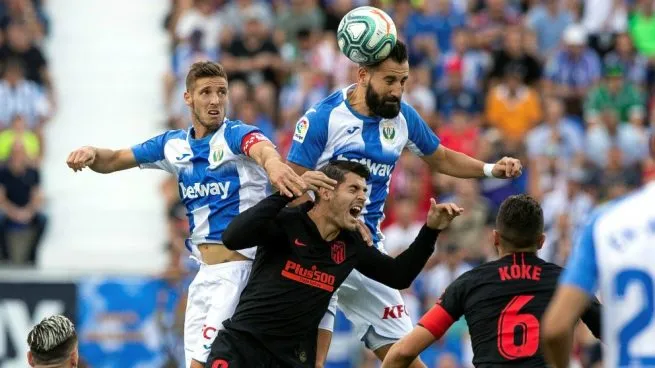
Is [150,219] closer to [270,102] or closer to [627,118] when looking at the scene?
[270,102]

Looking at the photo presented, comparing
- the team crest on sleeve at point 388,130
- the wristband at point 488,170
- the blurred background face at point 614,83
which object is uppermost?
the blurred background face at point 614,83

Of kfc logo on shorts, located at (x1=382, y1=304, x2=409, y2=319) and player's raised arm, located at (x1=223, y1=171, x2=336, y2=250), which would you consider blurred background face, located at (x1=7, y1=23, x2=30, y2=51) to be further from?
player's raised arm, located at (x1=223, y1=171, x2=336, y2=250)

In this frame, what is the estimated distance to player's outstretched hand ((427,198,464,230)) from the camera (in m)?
9.41

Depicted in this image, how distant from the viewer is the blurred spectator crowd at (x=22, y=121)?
66.9 feet

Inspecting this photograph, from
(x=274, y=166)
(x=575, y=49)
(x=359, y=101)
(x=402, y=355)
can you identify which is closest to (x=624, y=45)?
(x=575, y=49)

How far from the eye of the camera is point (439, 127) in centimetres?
2131

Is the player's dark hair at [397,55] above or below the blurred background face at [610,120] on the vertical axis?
below

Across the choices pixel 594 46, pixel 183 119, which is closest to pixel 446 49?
pixel 594 46

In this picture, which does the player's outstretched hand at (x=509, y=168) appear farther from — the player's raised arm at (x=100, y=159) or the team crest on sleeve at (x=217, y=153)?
the player's raised arm at (x=100, y=159)

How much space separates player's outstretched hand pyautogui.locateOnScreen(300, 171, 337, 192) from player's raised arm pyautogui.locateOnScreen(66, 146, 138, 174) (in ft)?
6.22

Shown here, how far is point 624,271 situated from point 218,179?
169 inches

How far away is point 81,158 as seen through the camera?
1022cm

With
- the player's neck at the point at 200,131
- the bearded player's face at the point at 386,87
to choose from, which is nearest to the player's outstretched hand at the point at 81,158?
the player's neck at the point at 200,131

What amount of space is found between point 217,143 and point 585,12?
1510 centimetres
